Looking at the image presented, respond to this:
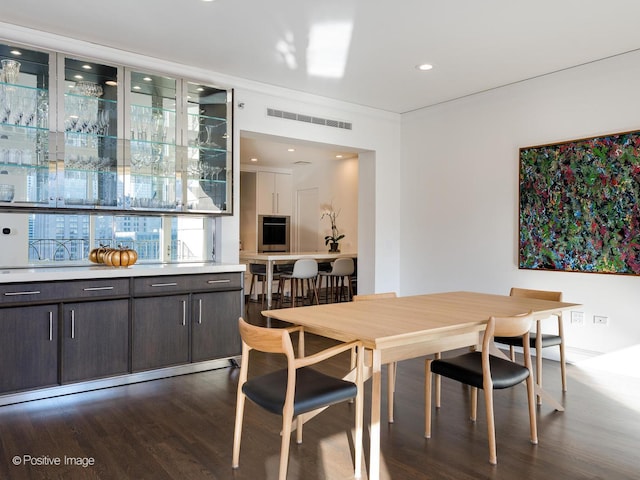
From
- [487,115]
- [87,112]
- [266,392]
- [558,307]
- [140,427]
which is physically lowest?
[140,427]

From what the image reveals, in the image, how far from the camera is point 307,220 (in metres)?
10.3

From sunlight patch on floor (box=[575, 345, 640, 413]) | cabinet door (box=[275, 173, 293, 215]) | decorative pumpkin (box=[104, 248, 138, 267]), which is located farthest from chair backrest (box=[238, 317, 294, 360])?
cabinet door (box=[275, 173, 293, 215])

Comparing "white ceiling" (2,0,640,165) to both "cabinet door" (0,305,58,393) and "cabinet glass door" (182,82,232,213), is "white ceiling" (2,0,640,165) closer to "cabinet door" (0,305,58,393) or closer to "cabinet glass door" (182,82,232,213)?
"cabinet glass door" (182,82,232,213)

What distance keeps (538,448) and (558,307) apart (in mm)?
947

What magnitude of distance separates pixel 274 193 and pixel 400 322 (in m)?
7.94

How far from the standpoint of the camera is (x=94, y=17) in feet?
11.6

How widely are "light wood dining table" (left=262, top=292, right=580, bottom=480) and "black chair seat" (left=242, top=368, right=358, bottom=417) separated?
161mm

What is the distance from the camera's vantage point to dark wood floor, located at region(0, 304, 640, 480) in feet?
7.84

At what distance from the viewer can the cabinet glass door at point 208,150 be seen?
4.42 meters

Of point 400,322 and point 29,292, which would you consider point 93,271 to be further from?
point 400,322

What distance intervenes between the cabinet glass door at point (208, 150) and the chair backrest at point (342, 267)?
3482 millimetres

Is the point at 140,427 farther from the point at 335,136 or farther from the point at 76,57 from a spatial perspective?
the point at 335,136

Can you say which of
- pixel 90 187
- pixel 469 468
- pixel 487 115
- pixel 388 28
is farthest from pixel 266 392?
pixel 487 115

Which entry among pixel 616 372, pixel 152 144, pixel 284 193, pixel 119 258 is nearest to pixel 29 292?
pixel 119 258
